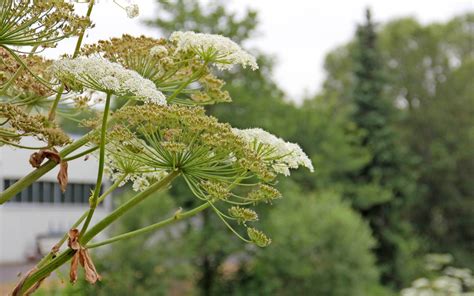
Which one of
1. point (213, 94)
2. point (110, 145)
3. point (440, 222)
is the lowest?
point (110, 145)

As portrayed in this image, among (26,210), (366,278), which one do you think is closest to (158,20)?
(366,278)

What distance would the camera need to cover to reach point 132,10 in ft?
6.51

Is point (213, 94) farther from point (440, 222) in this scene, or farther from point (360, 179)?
point (440, 222)

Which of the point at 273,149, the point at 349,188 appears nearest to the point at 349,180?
the point at 349,188

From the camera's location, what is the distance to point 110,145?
6.74ft

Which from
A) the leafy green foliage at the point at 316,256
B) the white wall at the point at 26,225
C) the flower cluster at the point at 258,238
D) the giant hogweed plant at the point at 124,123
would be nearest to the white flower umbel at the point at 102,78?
the giant hogweed plant at the point at 124,123

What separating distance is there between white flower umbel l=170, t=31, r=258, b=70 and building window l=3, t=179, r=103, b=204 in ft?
72.8

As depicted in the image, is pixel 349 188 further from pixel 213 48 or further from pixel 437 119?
pixel 213 48

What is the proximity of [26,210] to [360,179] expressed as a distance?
10661 mm

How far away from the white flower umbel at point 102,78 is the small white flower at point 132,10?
175 mm

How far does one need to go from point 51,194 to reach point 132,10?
76.9 feet


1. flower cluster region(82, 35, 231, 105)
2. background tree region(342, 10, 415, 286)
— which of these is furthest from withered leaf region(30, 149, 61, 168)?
background tree region(342, 10, 415, 286)

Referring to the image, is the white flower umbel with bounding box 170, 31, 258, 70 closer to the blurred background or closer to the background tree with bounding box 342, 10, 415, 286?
the blurred background

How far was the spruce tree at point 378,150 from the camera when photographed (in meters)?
25.4
